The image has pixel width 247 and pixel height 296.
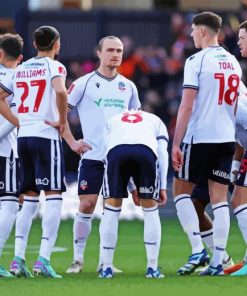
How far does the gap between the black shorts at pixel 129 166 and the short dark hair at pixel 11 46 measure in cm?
165

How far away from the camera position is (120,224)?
19.6 metres

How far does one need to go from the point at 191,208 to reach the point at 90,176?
50.8 inches

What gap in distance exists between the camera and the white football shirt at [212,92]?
473 inches

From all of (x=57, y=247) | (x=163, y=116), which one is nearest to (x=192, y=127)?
(x=57, y=247)

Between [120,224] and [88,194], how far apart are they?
254 inches

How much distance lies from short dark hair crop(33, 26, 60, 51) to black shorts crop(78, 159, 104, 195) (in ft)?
4.71

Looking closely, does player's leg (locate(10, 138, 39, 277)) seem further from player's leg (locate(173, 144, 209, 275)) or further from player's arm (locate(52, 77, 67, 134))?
player's leg (locate(173, 144, 209, 275))

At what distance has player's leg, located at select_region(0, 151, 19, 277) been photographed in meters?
12.4

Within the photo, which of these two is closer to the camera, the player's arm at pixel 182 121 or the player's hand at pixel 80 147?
the player's arm at pixel 182 121

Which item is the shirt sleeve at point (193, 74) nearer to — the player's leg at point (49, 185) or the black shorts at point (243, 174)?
the black shorts at point (243, 174)

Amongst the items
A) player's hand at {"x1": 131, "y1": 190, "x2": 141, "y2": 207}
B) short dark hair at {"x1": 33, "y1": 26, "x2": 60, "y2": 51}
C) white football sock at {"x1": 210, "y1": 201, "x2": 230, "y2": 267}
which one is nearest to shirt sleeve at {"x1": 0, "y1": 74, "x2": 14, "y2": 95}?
short dark hair at {"x1": 33, "y1": 26, "x2": 60, "y2": 51}

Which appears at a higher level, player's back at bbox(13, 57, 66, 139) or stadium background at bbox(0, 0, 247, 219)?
player's back at bbox(13, 57, 66, 139)

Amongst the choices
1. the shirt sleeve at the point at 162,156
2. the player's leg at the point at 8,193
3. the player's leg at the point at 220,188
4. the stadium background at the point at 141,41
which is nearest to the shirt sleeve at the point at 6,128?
the player's leg at the point at 8,193

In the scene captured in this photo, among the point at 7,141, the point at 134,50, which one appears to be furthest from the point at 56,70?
A: the point at 134,50
